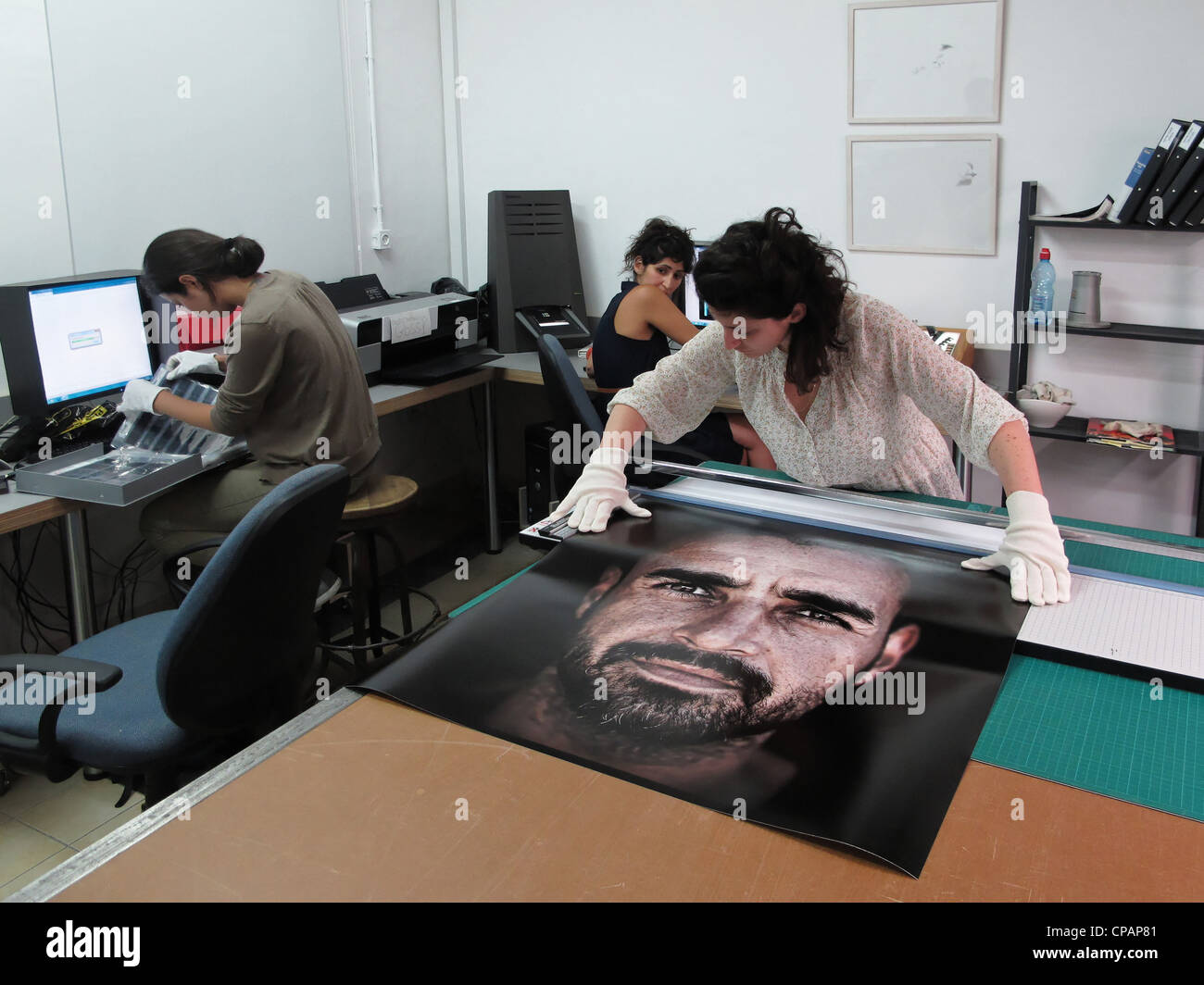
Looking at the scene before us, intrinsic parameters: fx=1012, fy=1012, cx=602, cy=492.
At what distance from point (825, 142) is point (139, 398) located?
238cm

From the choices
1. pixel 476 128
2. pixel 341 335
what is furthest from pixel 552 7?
pixel 341 335

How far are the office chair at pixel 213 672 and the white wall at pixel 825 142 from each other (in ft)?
7.91

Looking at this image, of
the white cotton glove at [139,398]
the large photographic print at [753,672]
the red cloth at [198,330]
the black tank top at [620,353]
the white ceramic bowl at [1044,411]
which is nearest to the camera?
the large photographic print at [753,672]

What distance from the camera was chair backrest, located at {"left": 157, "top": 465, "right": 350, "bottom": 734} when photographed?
1614mm

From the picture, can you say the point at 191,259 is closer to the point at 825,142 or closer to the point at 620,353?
the point at 620,353

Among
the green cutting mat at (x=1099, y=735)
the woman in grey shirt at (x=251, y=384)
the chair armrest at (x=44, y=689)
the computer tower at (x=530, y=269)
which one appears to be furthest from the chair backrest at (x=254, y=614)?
the computer tower at (x=530, y=269)

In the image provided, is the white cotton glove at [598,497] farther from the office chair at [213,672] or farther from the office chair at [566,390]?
the office chair at [566,390]

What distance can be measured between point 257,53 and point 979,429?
9.12 ft

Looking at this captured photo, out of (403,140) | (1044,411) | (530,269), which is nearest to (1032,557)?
(1044,411)

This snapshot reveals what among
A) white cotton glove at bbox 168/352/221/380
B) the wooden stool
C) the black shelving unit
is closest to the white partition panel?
white cotton glove at bbox 168/352/221/380

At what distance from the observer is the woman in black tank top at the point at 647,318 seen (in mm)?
3184

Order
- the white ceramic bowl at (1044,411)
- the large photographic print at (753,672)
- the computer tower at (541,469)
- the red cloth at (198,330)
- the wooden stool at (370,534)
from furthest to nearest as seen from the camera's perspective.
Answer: the computer tower at (541,469), the white ceramic bowl at (1044,411), the red cloth at (198,330), the wooden stool at (370,534), the large photographic print at (753,672)

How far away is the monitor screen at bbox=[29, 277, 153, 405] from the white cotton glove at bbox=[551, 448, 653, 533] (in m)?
1.55
